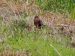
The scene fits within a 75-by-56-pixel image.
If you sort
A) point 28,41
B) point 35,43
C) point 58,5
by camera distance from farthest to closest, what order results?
point 58,5 → point 28,41 → point 35,43

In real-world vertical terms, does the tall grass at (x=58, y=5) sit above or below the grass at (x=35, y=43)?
above

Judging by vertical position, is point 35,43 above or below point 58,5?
below

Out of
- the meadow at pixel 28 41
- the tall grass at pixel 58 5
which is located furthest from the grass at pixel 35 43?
the tall grass at pixel 58 5

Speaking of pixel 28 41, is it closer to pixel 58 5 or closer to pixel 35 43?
pixel 35 43

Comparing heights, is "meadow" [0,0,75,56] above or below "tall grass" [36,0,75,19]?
below

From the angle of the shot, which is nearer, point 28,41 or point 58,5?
point 28,41

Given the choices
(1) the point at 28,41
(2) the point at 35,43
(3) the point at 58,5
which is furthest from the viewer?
(3) the point at 58,5

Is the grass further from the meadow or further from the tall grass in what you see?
the tall grass

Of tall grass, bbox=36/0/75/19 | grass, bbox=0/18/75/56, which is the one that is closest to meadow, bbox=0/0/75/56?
grass, bbox=0/18/75/56

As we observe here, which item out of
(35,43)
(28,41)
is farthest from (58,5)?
(35,43)

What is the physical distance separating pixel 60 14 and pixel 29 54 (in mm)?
2593

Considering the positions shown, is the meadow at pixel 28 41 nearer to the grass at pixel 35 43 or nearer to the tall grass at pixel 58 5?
the grass at pixel 35 43

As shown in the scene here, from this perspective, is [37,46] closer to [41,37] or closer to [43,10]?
[41,37]

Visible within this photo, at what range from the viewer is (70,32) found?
6.46m
